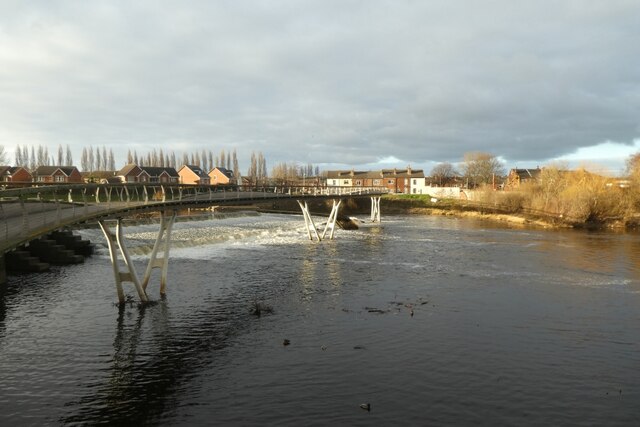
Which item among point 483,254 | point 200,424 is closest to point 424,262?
point 483,254

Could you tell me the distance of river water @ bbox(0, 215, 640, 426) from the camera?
1573cm

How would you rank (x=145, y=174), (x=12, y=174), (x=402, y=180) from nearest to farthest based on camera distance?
(x=12, y=174), (x=145, y=174), (x=402, y=180)

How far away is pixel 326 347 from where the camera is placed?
2112 cm

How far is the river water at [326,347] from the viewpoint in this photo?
15734 millimetres

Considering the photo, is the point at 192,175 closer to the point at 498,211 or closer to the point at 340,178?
the point at 340,178

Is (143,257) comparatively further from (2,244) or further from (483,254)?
(483,254)

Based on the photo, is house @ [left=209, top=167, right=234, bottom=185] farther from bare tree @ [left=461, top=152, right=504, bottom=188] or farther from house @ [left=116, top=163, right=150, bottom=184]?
bare tree @ [left=461, top=152, right=504, bottom=188]

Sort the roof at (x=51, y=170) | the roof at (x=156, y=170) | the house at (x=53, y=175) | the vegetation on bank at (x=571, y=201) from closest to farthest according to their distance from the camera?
the vegetation on bank at (x=571, y=201) → the house at (x=53, y=175) → the roof at (x=51, y=170) → the roof at (x=156, y=170)

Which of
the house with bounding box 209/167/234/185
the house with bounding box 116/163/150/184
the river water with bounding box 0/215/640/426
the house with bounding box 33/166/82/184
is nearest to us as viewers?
the river water with bounding box 0/215/640/426

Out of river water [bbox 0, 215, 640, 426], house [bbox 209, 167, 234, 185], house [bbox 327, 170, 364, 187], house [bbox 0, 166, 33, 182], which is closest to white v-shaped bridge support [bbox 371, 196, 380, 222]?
river water [bbox 0, 215, 640, 426]

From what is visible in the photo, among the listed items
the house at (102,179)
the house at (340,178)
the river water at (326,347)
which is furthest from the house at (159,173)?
the river water at (326,347)

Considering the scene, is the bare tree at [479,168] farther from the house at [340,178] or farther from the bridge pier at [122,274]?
the bridge pier at [122,274]

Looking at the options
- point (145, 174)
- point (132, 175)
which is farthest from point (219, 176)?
point (132, 175)

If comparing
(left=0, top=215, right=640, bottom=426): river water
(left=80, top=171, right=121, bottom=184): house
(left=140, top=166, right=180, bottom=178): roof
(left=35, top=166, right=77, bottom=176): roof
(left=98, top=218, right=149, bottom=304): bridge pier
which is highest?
(left=140, top=166, right=180, bottom=178): roof
